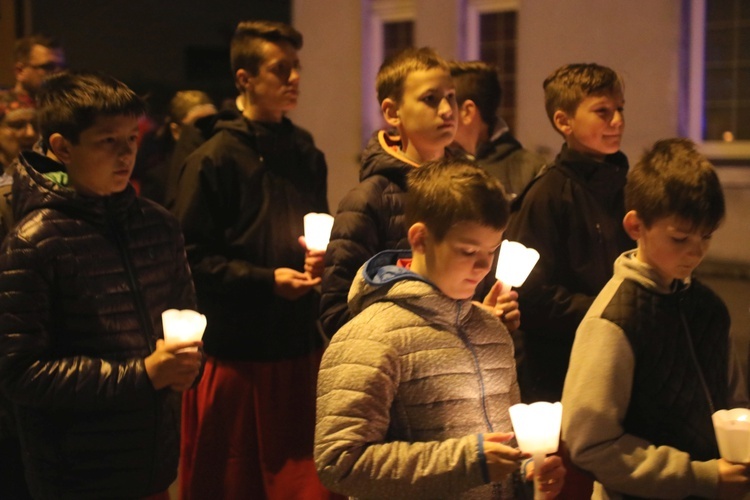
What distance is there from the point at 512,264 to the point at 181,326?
1087mm

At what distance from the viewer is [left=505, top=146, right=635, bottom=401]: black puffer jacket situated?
12.9 ft

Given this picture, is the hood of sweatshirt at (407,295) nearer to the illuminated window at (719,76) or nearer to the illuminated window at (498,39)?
the illuminated window at (719,76)

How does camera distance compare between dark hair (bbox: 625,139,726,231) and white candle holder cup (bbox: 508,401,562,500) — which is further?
dark hair (bbox: 625,139,726,231)

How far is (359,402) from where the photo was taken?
2441mm

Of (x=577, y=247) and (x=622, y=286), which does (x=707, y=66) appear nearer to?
(x=577, y=247)

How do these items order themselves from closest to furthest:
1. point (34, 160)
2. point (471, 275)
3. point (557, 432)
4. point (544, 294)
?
point (557, 432), point (471, 275), point (34, 160), point (544, 294)

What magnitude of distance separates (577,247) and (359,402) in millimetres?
1792

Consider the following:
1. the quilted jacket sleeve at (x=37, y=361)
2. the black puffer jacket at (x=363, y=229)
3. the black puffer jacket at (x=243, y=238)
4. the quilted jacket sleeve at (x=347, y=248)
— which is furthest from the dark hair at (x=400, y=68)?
the quilted jacket sleeve at (x=37, y=361)

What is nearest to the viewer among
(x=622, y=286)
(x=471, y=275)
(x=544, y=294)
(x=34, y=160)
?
(x=471, y=275)

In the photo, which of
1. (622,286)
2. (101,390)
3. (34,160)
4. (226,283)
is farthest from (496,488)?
(226,283)

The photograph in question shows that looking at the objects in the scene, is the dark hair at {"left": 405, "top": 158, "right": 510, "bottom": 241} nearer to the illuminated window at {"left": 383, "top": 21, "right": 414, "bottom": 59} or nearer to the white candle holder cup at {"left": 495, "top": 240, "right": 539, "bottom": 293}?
the white candle holder cup at {"left": 495, "top": 240, "right": 539, "bottom": 293}

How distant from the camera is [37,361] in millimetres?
2918

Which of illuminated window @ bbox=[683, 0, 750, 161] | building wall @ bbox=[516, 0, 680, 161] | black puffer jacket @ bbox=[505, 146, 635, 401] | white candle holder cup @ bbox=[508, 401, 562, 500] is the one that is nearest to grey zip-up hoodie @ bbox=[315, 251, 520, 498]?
white candle holder cup @ bbox=[508, 401, 562, 500]

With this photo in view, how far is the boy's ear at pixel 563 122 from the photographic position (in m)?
4.25
